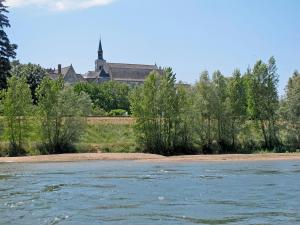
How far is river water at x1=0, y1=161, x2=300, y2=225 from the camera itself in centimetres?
2092

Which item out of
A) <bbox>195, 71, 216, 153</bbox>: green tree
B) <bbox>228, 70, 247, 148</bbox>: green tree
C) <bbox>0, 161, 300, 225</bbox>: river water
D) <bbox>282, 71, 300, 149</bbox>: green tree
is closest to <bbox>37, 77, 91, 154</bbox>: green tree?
<bbox>195, 71, 216, 153</bbox>: green tree

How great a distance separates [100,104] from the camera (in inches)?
5517

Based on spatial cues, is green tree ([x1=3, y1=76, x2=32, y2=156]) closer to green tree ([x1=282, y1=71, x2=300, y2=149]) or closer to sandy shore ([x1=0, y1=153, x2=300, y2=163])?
sandy shore ([x1=0, y1=153, x2=300, y2=163])

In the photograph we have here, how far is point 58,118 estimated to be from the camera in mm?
72250

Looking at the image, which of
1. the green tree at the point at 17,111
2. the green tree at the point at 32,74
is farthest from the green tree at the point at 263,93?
the green tree at the point at 32,74

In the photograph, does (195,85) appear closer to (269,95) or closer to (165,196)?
(269,95)

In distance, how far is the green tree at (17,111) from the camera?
228ft

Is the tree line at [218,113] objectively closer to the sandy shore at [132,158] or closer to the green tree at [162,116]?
the green tree at [162,116]

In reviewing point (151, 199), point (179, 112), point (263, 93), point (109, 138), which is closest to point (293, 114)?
point (263, 93)

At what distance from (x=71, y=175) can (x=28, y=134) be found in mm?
32471

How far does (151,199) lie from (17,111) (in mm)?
47226

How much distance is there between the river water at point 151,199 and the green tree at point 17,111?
30.5 m

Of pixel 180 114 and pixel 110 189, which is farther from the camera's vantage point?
pixel 180 114

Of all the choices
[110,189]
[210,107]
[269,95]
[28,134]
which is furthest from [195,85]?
[110,189]
